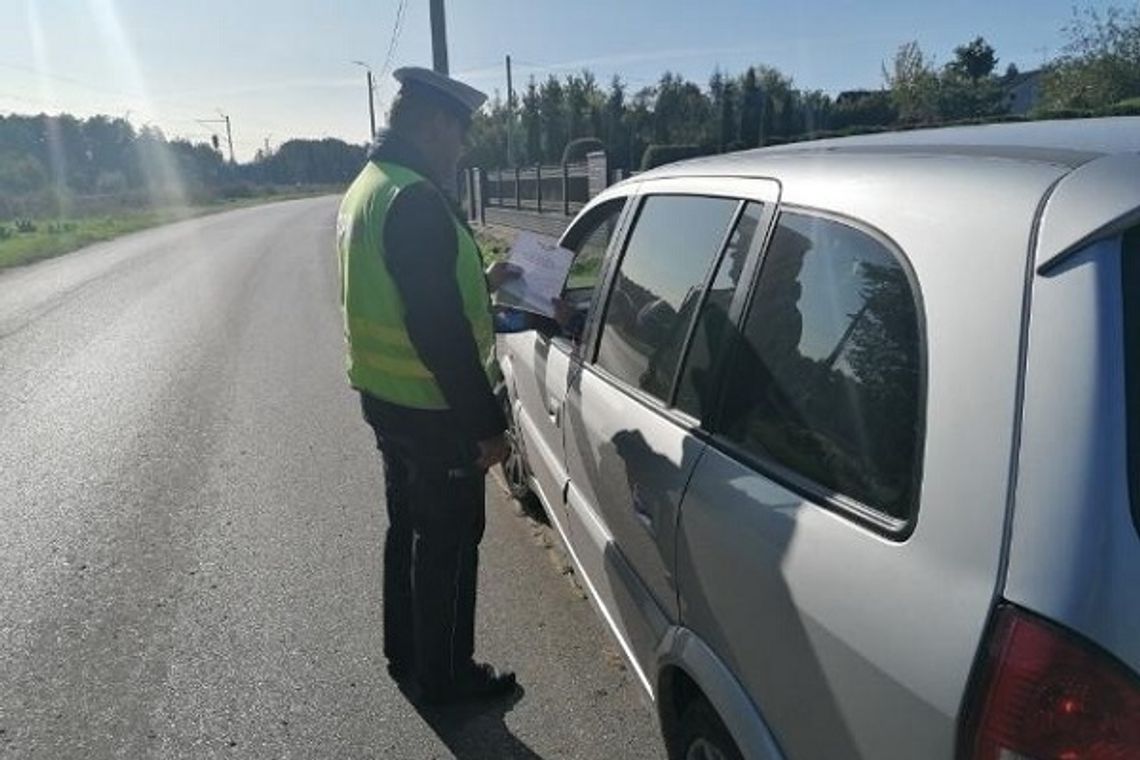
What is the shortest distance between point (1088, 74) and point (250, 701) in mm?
31200

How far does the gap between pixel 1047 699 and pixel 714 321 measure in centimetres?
118

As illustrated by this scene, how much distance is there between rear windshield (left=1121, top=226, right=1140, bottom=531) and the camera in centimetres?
125

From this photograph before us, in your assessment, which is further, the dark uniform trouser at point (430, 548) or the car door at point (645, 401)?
the dark uniform trouser at point (430, 548)

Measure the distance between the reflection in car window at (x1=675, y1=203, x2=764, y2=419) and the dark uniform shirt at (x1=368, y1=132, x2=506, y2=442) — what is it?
678 millimetres

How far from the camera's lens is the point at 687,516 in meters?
2.12

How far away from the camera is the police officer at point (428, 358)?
2.67 metres

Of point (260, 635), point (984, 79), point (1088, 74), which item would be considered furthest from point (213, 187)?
point (260, 635)

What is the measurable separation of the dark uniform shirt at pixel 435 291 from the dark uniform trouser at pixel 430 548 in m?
0.21

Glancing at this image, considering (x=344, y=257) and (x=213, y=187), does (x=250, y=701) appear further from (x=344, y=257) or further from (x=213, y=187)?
(x=213, y=187)

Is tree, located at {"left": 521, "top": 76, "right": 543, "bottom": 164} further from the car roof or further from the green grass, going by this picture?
the car roof

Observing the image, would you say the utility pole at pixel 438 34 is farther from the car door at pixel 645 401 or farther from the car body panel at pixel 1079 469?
the car body panel at pixel 1079 469

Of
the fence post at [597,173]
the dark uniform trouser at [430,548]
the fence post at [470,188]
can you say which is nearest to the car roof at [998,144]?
the dark uniform trouser at [430,548]

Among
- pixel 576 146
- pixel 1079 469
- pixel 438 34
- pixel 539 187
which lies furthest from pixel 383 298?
pixel 576 146

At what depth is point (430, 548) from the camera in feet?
10.1
